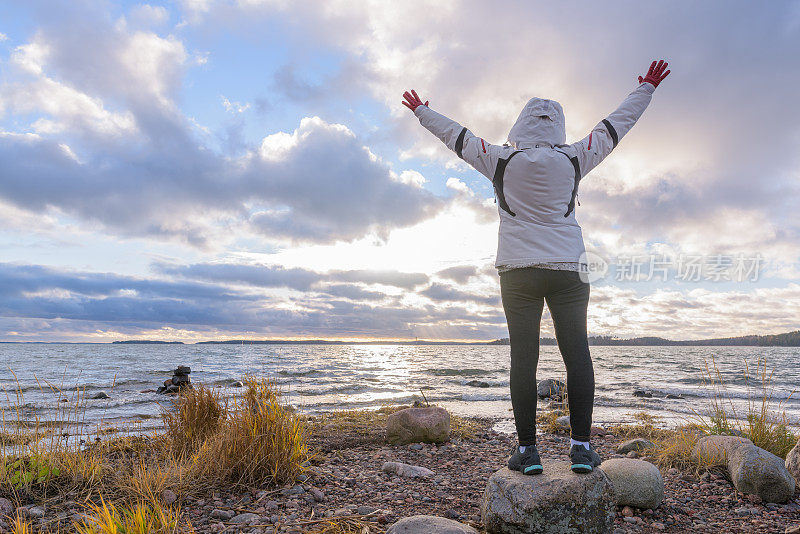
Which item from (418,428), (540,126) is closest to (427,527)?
(540,126)

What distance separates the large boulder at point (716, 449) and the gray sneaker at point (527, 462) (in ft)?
8.73

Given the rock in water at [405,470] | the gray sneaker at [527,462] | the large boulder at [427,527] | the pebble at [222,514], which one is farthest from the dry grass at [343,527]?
the rock in water at [405,470]

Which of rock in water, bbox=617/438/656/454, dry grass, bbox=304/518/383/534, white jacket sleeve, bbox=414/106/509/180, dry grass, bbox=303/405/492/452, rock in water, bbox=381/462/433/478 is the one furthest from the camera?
dry grass, bbox=303/405/492/452

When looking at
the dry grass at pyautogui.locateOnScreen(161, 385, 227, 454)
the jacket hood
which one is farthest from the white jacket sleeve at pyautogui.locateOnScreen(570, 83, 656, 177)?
the dry grass at pyautogui.locateOnScreen(161, 385, 227, 454)

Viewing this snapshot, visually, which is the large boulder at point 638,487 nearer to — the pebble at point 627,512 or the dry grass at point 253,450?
the pebble at point 627,512

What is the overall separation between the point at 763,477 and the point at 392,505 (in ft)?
10.6

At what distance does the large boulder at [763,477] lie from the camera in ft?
12.9

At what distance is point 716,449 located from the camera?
464 cm

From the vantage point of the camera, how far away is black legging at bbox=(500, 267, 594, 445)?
304 cm

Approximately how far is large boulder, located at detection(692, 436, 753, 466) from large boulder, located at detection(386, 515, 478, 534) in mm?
3282

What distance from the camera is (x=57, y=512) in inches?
134

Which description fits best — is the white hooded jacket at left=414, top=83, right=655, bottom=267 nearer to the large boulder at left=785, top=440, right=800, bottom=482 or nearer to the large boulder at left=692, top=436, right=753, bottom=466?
the large boulder at left=692, top=436, right=753, bottom=466

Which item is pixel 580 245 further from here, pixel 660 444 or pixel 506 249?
pixel 660 444

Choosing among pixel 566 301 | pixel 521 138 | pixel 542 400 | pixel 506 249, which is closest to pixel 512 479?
pixel 566 301
